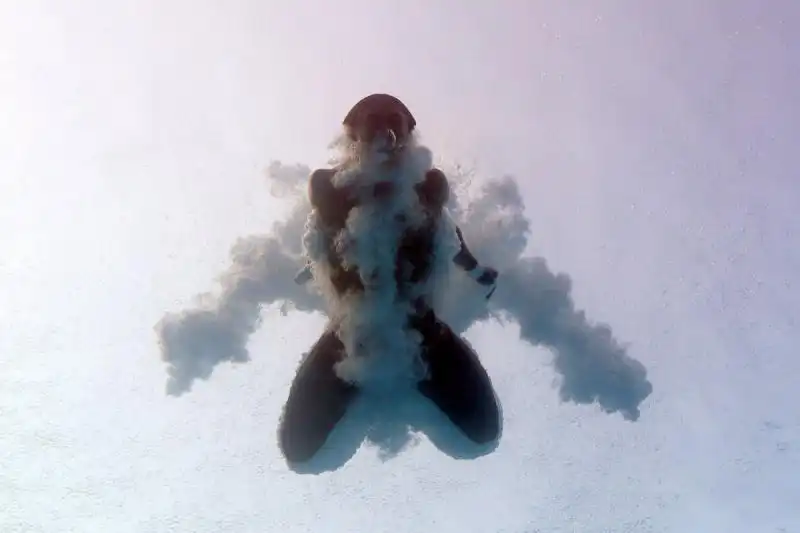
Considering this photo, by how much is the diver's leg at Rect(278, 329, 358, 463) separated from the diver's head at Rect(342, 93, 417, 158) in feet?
4.88

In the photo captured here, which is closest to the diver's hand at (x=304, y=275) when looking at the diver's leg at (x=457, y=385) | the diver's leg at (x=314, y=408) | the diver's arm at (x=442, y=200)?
the diver's leg at (x=314, y=408)

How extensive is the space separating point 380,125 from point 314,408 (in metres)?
2.06

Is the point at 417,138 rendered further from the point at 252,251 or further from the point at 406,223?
the point at 252,251

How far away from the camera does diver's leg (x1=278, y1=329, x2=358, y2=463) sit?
5.36 metres

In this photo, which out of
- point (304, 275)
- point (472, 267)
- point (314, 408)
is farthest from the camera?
point (304, 275)

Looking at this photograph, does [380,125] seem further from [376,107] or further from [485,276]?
[485,276]

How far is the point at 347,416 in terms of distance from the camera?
17.9ft

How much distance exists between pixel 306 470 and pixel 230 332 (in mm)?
1354

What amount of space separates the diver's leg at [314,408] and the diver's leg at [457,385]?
0.60m

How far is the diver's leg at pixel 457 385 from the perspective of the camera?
5.43 meters

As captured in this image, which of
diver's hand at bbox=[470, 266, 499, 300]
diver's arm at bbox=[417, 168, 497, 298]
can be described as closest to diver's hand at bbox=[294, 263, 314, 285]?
diver's arm at bbox=[417, 168, 497, 298]

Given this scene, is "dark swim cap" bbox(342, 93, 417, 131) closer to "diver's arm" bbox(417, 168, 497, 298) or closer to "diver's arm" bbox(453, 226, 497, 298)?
"diver's arm" bbox(417, 168, 497, 298)

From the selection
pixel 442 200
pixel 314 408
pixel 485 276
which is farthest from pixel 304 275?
pixel 485 276

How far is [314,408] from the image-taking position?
17.6 ft
